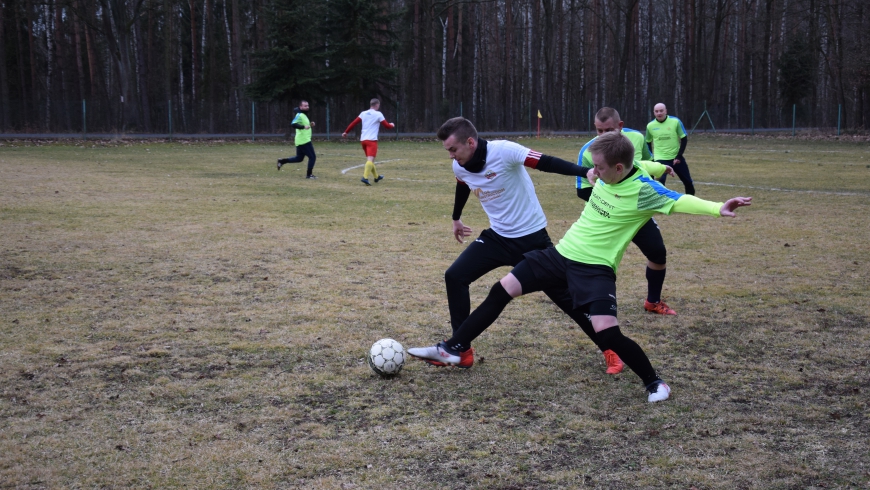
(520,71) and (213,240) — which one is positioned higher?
(520,71)

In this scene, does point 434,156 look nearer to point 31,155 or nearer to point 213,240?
point 31,155

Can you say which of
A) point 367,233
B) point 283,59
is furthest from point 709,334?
point 283,59

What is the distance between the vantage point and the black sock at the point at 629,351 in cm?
432

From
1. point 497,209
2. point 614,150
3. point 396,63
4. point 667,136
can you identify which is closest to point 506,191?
point 497,209

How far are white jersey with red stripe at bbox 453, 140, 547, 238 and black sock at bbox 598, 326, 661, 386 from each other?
3.57ft

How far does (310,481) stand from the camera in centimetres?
338

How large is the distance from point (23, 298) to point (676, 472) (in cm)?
574

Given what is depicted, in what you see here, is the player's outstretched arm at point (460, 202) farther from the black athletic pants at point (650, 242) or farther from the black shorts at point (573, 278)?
the black athletic pants at point (650, 242)

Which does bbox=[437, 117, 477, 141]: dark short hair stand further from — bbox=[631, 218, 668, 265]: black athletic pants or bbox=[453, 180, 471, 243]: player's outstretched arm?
bbox=[631, 218, 668, 265]: black athletic pants

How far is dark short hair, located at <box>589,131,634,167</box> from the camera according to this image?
432 centimetres

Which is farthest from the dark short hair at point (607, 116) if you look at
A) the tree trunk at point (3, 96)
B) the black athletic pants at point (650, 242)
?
the tree trunk at point (3, 96)

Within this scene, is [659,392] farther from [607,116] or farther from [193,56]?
[193,56]

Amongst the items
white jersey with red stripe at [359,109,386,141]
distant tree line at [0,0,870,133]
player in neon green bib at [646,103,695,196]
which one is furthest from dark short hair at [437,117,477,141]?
distant tree line at [0,0,870,133]

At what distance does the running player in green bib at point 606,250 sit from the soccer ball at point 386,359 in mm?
699
